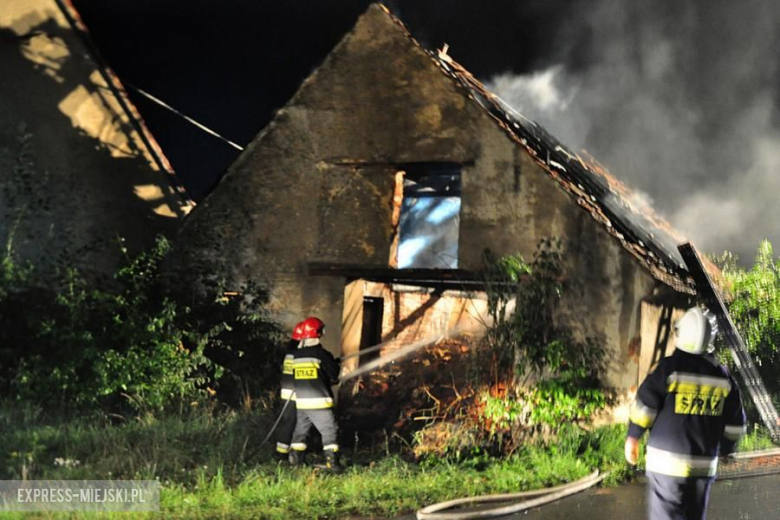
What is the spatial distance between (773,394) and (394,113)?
9029 millimetres

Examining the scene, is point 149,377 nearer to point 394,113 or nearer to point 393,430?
point 393,430

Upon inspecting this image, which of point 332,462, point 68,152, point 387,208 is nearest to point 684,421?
point 332,462

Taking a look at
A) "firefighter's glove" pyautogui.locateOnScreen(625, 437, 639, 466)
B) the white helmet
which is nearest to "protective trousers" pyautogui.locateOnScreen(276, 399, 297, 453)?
"firefighter's glove" pyautogui.locateOnScreen(625, 437, 639, 466)

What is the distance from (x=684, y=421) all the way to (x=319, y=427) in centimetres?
480

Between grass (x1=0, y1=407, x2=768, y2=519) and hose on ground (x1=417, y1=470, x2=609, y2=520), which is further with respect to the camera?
grass (x1=0, y1=407, x2=768, y2=519)

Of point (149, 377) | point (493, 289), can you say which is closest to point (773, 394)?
point (493, 289)

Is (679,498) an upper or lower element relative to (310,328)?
lower

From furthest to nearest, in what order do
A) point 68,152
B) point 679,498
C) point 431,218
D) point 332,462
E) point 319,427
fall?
point 431,218
point 68,152
point 319,427
point 332,462
point 679,498

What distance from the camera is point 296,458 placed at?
9.45 metres

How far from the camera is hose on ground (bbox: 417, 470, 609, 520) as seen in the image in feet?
23.2

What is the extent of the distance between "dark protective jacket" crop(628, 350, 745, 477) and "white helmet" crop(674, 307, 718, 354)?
0.06 meters

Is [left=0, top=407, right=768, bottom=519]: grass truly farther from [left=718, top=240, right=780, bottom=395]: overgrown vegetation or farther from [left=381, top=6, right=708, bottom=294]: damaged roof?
[left=718, top=240, right=780, bottom=395]: overgrown vegetation

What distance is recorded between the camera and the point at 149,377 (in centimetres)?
1223

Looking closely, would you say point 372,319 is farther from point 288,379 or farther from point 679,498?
point 679,498
